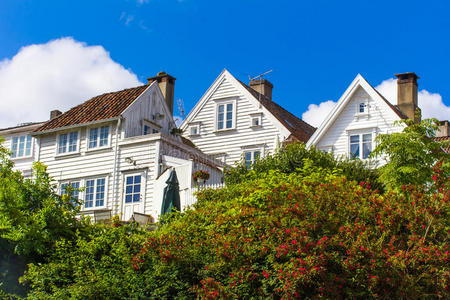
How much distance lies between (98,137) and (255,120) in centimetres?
834

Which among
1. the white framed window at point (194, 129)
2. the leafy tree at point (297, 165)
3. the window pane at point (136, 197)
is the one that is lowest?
the window pane at point (136, 197)

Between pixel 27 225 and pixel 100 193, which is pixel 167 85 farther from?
pixel 27 225

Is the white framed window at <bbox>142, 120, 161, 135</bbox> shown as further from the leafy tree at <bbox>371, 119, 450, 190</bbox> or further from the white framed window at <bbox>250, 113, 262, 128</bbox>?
the leafy tree at <bbox>371, 119, 450, 190</bbox>

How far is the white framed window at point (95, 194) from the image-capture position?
95.9ft

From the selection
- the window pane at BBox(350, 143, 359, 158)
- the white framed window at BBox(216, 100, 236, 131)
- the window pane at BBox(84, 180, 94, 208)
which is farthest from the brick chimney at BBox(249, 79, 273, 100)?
the window pane at BBox(84, 180, 94, 208)

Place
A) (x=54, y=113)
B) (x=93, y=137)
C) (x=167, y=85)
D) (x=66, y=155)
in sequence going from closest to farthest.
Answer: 1. (x=93, y=137)
2. (x=66, y=155)
3. (x=167, y=85)
4. (x=54, y=113)

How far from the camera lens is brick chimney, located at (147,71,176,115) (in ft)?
118

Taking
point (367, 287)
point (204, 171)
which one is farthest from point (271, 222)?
point (204, 171)

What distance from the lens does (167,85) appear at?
3631cm

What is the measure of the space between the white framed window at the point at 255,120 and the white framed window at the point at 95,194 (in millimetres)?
8585

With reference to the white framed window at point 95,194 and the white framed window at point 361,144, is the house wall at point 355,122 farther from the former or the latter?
the white framed window at point 95,194

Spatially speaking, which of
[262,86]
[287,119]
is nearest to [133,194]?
[287,119]

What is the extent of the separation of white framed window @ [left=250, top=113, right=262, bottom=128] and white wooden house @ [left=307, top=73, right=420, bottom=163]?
4463mm

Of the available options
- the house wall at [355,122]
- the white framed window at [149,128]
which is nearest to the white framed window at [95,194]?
the white framed window at [149,128]
